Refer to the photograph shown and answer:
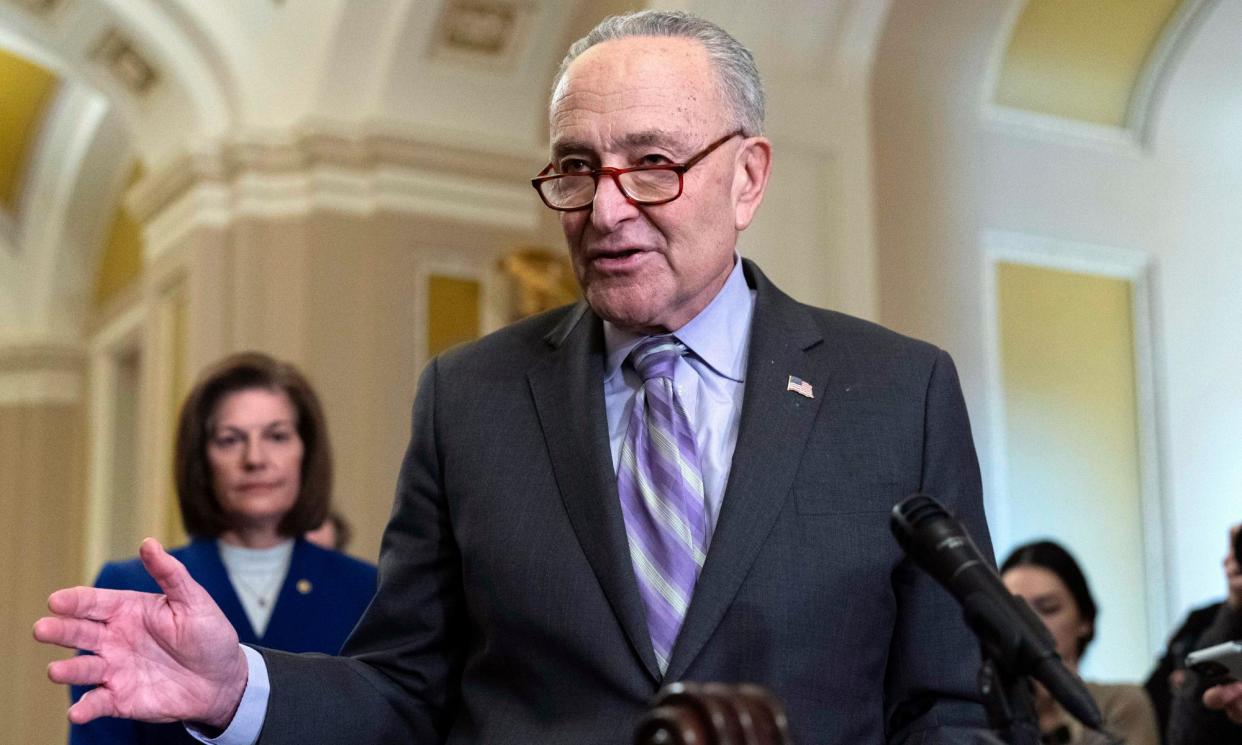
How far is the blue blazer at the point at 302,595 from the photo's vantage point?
3844 millimetres

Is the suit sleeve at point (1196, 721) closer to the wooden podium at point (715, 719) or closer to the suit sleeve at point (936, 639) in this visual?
the suit sleeve at point (936, 639)

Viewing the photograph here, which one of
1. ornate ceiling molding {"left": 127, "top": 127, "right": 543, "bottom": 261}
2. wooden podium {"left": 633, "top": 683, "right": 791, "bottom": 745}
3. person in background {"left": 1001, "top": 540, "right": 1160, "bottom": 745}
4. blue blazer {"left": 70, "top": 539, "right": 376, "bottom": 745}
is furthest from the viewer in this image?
ornate ceiling molding {"left": 127, "top": 127, "right": 543, "bottom": 261}

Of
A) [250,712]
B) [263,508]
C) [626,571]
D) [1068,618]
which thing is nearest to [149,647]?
[250,712]

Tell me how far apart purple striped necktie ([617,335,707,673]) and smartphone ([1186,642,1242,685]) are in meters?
1.11

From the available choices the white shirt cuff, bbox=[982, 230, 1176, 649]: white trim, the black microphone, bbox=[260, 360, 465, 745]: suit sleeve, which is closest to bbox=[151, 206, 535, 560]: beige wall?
bbox=[982, 230, 1176, 649]: white trim

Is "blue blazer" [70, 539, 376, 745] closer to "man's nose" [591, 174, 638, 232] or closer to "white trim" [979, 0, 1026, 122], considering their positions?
"man's nose" [591, 174, 638, 232]

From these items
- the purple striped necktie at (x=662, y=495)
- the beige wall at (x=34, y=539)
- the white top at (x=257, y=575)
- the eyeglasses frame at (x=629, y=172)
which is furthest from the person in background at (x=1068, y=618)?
the beige wall at (x=34, y=539)

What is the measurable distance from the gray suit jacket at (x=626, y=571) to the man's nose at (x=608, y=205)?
25 centimetres

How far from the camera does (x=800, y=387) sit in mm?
2270

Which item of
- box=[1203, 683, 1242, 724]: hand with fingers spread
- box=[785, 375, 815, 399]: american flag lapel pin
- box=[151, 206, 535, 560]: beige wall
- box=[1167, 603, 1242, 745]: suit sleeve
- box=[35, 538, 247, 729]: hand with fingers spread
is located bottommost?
box=[1167, 603, 1242, 745]: suit sleeve

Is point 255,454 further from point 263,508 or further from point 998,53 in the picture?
point 998,53

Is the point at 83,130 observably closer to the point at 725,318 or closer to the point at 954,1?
the point at 954,1

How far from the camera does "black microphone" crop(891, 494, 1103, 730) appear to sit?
1.67 meters

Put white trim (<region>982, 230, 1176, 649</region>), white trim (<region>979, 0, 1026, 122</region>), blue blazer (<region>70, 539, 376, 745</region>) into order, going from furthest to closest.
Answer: white trim (<region>979, 0, 1026, 122</region>), white trim (<region>982, 230, 1176, 649</region>), blue blazer (<region>70, 539, 376, 745</region>)
